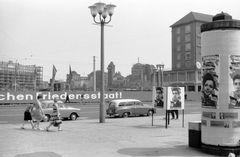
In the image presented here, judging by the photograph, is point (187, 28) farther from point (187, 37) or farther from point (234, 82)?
point (234, 82)

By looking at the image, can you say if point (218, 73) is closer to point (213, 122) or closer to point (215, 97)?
point (215, 97)

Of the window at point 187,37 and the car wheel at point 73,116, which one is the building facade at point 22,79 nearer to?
the window at point 187,37

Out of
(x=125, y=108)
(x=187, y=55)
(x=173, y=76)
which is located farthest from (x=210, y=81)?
(x=173, y=76)

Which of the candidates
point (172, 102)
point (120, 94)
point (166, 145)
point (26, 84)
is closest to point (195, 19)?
point (120, 94)

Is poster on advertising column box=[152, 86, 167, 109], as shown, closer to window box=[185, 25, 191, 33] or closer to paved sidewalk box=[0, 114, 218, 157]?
paved sidewalk box=[0, 114, 218, 157]

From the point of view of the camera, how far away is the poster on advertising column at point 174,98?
16.0m

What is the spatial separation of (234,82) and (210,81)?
0.66 metres

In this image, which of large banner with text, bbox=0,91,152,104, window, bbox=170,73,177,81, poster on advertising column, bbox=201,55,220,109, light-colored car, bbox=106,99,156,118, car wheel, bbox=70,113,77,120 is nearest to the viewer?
poster on advertising column, bbox=201,55,220,109

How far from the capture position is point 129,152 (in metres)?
8.91

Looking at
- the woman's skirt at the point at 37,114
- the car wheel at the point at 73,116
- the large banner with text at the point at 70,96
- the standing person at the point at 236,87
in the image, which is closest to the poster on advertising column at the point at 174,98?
the woman's skirt at the point at 37,114

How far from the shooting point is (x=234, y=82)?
8453 millimetres

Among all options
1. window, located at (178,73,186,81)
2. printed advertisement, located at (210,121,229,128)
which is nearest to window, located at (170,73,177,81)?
window, located at (178,73,186,81)

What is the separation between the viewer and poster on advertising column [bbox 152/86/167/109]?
1604 cm

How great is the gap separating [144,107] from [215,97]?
54.4 ft
